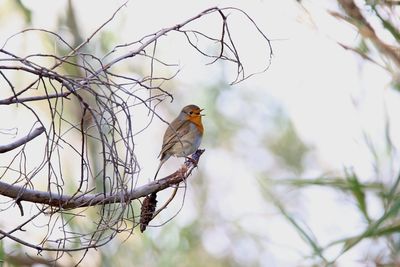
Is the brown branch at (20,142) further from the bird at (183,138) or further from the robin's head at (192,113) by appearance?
the robin's head at (192,113)

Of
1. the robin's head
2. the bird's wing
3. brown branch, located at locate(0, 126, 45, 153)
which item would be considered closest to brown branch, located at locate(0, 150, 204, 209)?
brown branch, located at locate(0, 126, 45, 153)

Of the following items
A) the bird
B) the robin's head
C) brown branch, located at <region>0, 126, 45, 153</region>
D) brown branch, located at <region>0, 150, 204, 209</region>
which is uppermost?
the robin's head

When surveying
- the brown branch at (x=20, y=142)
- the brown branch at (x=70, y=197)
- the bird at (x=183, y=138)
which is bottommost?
the brown branch at (x=70, y=197)

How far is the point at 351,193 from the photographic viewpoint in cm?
216

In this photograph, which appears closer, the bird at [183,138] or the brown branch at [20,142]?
the brown branch at [20,142]

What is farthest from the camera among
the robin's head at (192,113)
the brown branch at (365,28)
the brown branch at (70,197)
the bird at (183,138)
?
the robin's head at (192,113)

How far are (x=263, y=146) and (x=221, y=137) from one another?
376mm

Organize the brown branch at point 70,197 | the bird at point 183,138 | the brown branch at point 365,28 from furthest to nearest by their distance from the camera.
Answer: the bird at point 183,138 → the brown branch at point 365,28 → the brown branch at point 70,197

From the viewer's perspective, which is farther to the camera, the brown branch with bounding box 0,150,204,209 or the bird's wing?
the bird's wing

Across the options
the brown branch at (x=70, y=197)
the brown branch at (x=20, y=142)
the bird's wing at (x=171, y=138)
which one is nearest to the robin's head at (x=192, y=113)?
the bird's wing at (x=171, y=138)

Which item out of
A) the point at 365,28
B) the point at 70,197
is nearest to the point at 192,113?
the point at 365,28

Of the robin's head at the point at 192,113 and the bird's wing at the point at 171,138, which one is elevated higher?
the robin's head at the point at 192,113

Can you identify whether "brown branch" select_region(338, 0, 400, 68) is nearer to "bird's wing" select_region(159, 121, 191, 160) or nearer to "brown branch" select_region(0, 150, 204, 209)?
"brown branch" select_region(0, 150, 204, 209)

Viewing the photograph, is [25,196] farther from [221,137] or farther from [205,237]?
[221,137]
